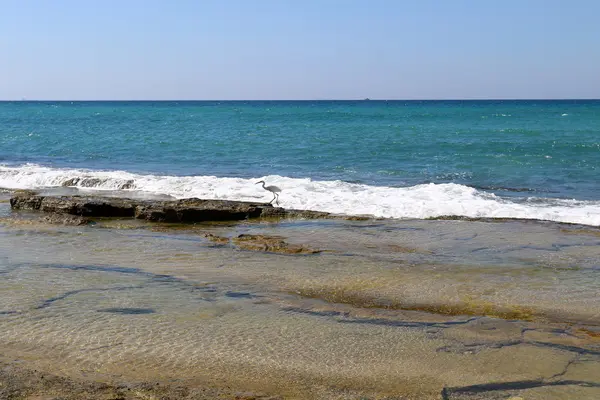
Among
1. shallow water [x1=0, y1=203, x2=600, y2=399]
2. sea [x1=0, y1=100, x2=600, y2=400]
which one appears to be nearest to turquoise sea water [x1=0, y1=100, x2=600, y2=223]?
sea [x1=0, y1=100, x2=600, y2=400]

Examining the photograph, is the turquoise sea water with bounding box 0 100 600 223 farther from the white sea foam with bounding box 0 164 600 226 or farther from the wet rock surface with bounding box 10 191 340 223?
the wet rock surface with bounding box 10 191 340 223

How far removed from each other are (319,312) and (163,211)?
630 cm

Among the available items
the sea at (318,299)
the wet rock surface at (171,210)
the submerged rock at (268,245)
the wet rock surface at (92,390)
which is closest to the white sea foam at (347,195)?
the sea at (318,299)

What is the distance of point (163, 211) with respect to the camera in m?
12.6

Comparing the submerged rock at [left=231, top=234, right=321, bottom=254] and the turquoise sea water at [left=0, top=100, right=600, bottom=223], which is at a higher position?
the turquoise sea water at [left=0, top=100, right=600, bottom=223]

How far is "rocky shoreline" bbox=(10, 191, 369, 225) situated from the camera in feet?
41.4

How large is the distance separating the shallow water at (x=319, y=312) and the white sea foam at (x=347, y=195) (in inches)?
97.7

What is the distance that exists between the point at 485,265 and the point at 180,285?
415 centimetres

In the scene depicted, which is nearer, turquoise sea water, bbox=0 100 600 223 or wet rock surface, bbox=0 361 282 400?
wet rock surface, bbox=0 361 282 400

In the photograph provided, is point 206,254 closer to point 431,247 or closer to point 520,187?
point 431,247

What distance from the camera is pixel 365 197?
1548cm

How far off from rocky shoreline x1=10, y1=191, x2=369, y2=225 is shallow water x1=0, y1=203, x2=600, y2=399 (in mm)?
1353

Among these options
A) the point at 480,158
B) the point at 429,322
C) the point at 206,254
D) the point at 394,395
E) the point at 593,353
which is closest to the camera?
the point at 394,395

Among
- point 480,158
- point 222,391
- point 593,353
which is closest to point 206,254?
point 222,391
